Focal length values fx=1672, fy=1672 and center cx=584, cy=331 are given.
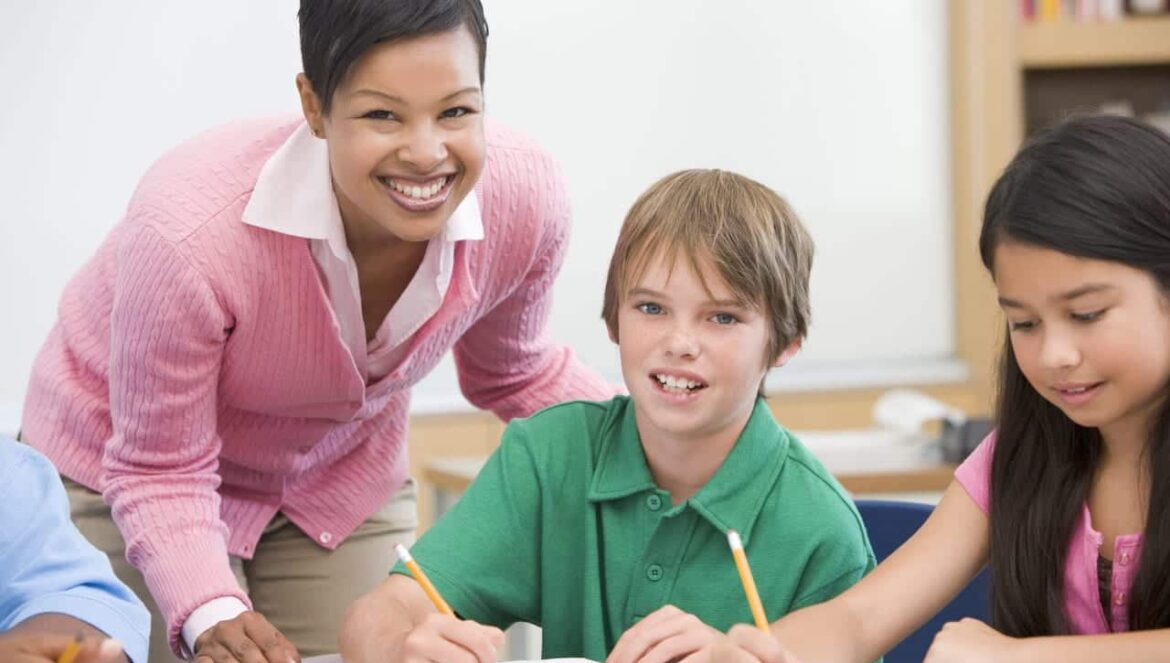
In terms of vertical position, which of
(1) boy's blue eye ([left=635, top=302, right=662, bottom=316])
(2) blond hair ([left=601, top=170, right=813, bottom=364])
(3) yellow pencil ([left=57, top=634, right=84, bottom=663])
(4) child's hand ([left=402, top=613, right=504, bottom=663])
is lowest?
(4) child's hand ([left=402, top=613, right=504, bottom=663])

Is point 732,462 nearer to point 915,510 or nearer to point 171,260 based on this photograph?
point 915,510

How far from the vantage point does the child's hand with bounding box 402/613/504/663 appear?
131 centimetres

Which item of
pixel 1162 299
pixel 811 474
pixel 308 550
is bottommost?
pixel 308 550

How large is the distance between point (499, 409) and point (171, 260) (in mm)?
569

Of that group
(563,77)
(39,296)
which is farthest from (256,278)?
(563,77)

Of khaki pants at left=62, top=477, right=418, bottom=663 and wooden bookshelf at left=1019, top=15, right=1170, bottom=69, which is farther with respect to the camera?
wooden bookshelf at left=1019, top=15, right=1170, bottom=69

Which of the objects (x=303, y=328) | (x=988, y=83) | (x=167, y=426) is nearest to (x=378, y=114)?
(x=303, y=328)

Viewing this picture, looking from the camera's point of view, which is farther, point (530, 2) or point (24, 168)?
point (530, 2)

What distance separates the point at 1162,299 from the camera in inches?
52.4

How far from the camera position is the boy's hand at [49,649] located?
1.17 metres

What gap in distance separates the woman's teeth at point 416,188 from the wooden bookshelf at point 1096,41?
2525 millimetres

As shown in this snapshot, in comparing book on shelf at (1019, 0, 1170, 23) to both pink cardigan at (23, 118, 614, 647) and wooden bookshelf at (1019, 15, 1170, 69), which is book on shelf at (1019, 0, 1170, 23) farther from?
pink cardigan at (23, 118, 614, 647)

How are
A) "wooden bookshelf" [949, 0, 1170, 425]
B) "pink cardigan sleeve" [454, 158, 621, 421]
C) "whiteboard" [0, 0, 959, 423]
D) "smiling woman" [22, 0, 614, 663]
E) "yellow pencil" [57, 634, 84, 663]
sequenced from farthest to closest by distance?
"wooden bookshelf" [949, 0, 1170, 425] < "whiteboard" [0, 0, 959, 423] < "pink cardigan sleeve" [454, 158, 621, 421] < "smiling woman" [22, 0, 614, 663] < "yellow pencil" [57, 634, 84, 663]

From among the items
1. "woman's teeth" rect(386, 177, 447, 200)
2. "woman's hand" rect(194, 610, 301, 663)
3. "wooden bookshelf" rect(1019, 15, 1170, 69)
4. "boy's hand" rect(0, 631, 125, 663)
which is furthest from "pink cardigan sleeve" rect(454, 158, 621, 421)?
"wooden bookshelf" rect(1019, 15, 1170, 69)
